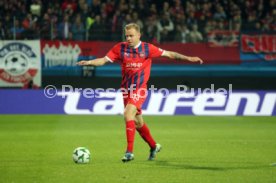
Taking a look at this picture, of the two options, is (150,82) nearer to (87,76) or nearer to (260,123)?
(87,76)

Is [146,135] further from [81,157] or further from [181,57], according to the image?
[181,57]

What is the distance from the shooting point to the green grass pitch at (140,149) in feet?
29.2

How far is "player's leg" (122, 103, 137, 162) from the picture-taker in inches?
397

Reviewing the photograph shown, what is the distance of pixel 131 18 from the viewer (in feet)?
75.5

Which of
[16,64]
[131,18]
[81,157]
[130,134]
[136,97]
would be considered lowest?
[16,64]

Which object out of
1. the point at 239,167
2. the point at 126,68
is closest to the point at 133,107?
the point at 126,68

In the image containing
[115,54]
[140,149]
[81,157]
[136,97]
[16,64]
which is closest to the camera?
[81,157]

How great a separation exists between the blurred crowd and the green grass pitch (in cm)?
370

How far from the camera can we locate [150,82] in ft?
71.5

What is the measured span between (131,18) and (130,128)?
13109mm

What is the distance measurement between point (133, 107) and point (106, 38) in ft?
39.2

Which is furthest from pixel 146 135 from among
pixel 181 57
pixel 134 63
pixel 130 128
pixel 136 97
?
pixel 181 57

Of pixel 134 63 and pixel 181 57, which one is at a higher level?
pixel 181 57

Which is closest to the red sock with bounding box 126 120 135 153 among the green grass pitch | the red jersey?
the green grass pitch
